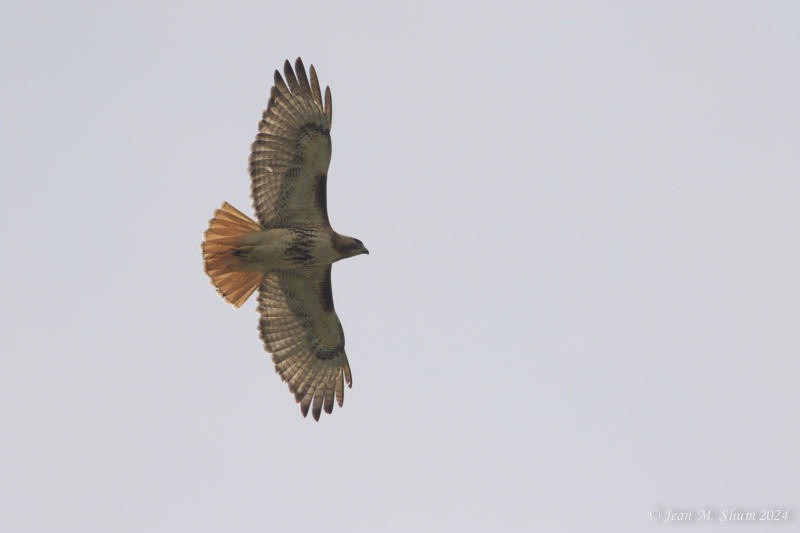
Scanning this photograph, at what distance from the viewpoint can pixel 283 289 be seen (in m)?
20.7

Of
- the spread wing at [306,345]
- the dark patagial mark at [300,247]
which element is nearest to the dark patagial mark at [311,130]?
the dark patagial mark at [300,247]

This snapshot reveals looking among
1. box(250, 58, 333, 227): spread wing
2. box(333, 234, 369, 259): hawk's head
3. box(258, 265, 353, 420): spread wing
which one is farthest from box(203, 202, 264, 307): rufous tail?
box(258, 265, 353, 420): spread wing

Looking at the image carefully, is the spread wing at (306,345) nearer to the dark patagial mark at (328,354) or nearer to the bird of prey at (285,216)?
the dark patagial mark at (328,354)

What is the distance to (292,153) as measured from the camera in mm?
19453

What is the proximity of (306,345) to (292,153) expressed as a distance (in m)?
3.32

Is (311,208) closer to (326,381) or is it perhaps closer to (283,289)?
(283,289)

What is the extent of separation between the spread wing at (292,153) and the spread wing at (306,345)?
1.64m

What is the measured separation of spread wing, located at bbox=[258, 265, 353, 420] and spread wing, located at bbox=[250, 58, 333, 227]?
164 centimetres

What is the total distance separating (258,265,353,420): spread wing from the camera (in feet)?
68.5

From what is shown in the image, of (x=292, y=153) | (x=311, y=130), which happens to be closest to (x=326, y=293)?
(x=292, y=153)

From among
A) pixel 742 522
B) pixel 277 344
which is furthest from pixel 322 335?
pixel 742 522

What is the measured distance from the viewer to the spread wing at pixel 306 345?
20891 mm

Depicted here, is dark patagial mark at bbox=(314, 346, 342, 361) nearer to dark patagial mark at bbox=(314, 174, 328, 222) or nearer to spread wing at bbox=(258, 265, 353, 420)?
spread wing at bbox=(258, 265, 353, 420)

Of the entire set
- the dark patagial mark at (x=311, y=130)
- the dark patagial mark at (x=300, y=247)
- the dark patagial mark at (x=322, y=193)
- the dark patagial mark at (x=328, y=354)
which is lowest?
the dark patagial mark at (x=328, y=354)
